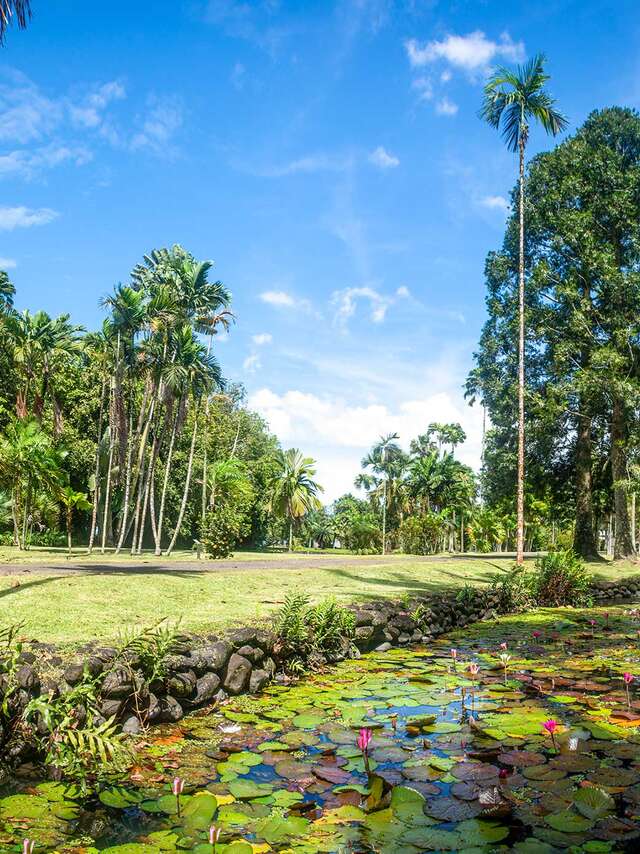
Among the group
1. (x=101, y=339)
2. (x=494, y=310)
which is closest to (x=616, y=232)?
(x=494, y=310)

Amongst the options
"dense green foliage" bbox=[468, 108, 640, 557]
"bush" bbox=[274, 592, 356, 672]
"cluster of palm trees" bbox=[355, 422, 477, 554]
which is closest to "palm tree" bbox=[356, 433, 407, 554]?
"cluster of palm trees" bbox=[355, 422, 477, 554]

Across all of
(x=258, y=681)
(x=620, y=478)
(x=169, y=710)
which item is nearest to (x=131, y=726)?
(x=169, y=710)

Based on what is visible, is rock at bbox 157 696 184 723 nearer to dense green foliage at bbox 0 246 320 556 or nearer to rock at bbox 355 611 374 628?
rock at bbox 355 611 374 628

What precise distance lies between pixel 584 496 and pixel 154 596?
20.4m

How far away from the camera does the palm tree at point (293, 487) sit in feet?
136

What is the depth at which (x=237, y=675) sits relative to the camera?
21.5ft

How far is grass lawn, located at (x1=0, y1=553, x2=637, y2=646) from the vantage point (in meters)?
7.11

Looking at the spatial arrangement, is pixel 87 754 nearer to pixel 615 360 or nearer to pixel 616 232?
pixel 615 360

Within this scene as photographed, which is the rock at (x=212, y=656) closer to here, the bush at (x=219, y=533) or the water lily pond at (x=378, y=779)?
the water lily pond at (x=378, y=779)

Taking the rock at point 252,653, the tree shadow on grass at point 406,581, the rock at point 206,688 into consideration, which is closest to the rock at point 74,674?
the rock at point 206,688

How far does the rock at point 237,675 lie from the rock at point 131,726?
1371mm

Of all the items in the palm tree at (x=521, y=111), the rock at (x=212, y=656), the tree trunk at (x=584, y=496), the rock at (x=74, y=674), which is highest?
the palm tree at (x=521, y=111)

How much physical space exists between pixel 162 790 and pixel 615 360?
21.4 meters

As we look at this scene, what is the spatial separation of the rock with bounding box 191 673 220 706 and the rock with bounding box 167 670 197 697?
8 centimetres
